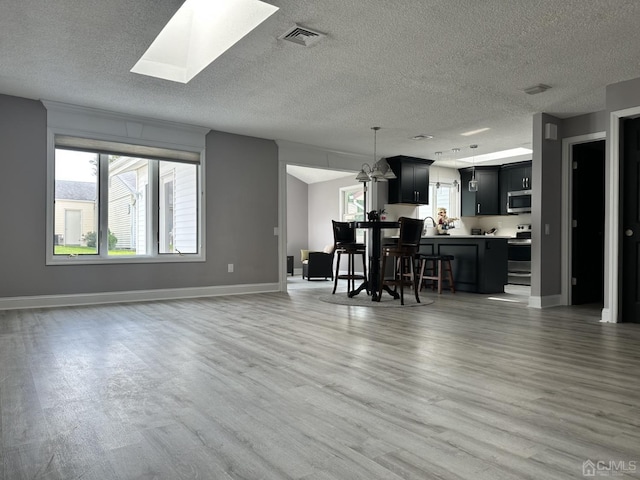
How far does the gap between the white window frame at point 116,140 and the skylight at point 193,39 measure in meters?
1.61

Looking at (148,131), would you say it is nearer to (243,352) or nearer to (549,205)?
(243,352)

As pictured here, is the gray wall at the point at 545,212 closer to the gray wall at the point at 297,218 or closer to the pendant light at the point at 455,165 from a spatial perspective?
the pendant light at the point at 455,165

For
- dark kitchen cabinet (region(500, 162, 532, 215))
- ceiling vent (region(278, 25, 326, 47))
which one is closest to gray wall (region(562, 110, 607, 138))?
dark kitchen cabinet (region(500, 162, 532, 215))

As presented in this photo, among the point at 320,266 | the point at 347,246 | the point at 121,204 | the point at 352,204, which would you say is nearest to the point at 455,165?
the point at 352,204

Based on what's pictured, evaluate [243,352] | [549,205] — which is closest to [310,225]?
[549,205]

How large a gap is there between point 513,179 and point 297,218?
17.6ft

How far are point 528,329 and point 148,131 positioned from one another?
506 centimetres

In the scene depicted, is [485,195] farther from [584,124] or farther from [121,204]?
[121,204]

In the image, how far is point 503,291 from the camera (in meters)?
6.95

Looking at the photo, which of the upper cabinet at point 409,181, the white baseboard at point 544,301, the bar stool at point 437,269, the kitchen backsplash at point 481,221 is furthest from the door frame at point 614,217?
the kitchen backsplash at point 481,221

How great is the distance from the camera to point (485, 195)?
9.21m

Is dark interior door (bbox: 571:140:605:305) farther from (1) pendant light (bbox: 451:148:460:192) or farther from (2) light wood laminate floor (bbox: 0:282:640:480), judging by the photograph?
(1) pendant light (bbox: 451:148:460:192)

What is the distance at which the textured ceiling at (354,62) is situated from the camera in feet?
10.1

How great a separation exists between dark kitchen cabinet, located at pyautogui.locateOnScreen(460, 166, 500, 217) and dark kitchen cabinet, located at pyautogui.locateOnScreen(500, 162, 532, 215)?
82 mm
